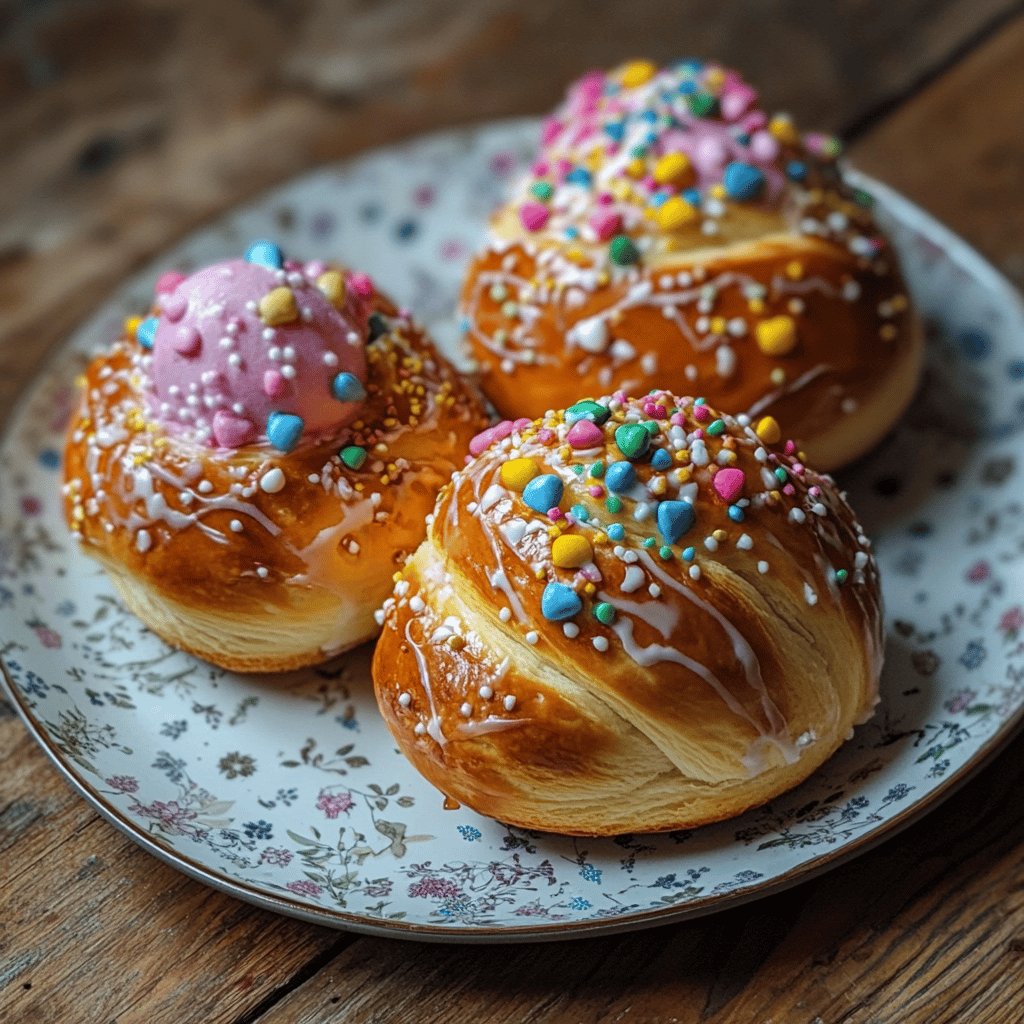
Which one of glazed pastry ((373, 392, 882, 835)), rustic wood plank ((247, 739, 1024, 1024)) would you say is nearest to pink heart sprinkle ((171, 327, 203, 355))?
glazed pastry ((373, 392, 882, 835))

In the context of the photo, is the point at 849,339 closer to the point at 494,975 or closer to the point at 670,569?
the point at 670,569

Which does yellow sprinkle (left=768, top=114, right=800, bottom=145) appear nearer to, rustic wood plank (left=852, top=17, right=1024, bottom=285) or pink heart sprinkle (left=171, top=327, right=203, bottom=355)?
rustic wood plank (left=852, top=17, right=1024, bottom=285)

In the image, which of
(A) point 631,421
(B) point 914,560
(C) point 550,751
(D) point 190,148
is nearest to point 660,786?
(C) point 550,751

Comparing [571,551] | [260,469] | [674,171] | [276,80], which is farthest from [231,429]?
[276,80]

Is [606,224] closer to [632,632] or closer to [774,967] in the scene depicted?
[632,632]

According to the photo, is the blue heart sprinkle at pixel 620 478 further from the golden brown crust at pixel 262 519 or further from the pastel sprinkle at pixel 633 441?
the golden brown crust at pixel 262 519

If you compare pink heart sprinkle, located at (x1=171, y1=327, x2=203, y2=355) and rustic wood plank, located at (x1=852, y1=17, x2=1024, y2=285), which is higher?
pink heart sprinkle, located at (x1=171, y1=327, x2=203, y2=355)
